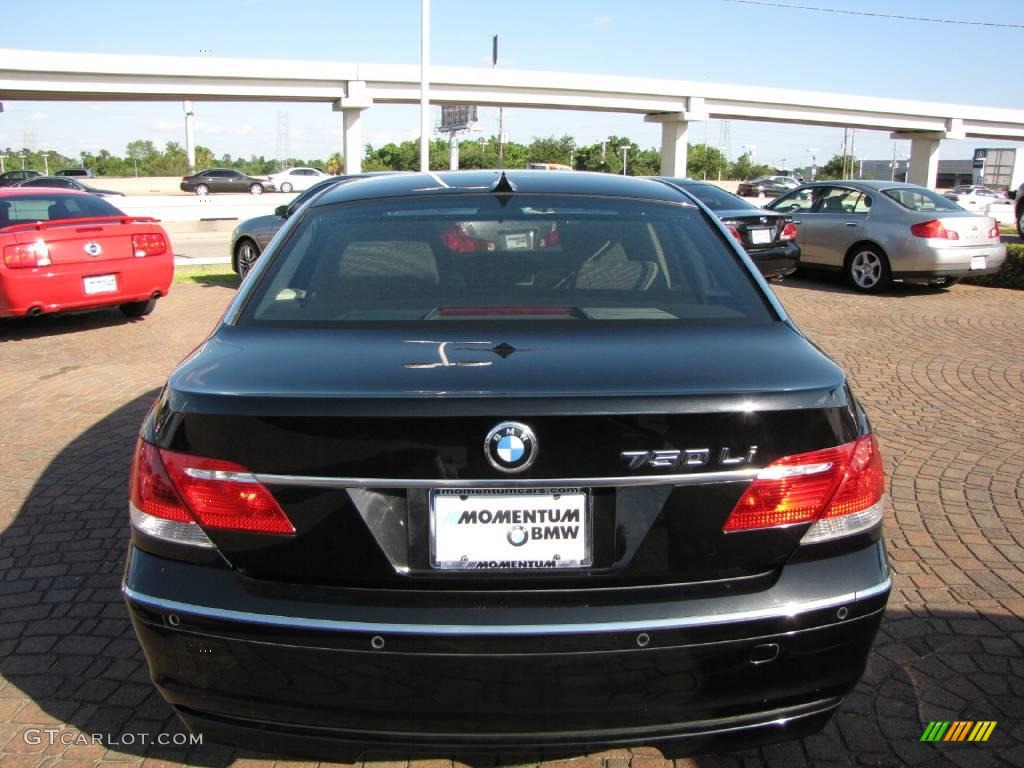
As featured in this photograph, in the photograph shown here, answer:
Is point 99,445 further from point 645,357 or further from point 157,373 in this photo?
point 645,357

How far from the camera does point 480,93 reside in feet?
143

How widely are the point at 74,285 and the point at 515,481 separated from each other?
8221 millimetres

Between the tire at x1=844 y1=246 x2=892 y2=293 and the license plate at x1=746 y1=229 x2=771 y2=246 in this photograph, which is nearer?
the license plate at x1=746 y1=229 x2=771 y2=246

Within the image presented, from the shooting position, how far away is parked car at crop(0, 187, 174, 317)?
8.51 metres

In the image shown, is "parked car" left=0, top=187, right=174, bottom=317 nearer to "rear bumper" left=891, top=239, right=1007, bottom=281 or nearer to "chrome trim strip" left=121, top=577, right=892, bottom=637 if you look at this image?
"chrome trim strip" left=121, top=577, right=892, bottom=637

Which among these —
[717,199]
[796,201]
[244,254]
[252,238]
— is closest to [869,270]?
[796,201]

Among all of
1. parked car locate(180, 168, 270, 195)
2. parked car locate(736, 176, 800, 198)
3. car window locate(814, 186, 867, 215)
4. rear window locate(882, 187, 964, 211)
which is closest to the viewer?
rear window locate(882, 187, 964, 211)

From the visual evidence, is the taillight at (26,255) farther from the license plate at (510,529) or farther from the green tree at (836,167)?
the green tree at (836,167)

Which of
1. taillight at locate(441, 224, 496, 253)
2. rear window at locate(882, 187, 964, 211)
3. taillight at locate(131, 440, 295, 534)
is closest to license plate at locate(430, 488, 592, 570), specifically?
taillight at locate(131, 440, 295, 534)

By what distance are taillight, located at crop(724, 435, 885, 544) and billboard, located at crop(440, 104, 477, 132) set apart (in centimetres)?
6361

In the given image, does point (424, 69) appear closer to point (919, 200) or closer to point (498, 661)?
point (919, 200)

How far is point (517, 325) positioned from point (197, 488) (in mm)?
957

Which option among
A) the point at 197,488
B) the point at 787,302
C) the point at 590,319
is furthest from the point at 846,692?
the point at 787,302

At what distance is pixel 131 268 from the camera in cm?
941
